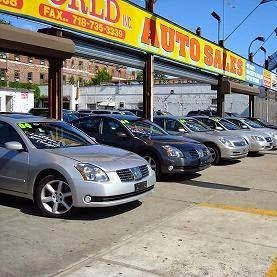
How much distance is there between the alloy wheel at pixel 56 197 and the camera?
275 inches

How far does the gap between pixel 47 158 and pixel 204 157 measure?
4887 mm

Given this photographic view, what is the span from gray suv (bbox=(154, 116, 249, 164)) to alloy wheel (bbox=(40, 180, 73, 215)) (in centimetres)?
715

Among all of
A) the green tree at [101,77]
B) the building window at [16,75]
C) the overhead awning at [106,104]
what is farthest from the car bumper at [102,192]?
the green tree at [101,77]

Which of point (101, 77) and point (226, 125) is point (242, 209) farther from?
point (101, 77)

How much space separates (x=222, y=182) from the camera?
10.8 meters

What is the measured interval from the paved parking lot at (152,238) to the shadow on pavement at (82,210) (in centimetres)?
2

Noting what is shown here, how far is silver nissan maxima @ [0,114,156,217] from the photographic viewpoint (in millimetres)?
6801

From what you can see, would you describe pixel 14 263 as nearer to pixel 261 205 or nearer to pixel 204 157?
pixel 261 205

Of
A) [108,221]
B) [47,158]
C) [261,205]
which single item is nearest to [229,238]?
[108,221]

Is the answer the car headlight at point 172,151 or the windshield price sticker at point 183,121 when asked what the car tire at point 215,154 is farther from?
the car headlight at point 172,151

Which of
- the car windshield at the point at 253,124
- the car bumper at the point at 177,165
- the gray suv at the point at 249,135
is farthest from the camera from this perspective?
the car windshield at the point at 253,124

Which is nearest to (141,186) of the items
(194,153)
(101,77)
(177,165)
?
(177,165)

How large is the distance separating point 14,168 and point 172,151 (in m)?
4.09

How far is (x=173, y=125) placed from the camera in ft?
47.0
